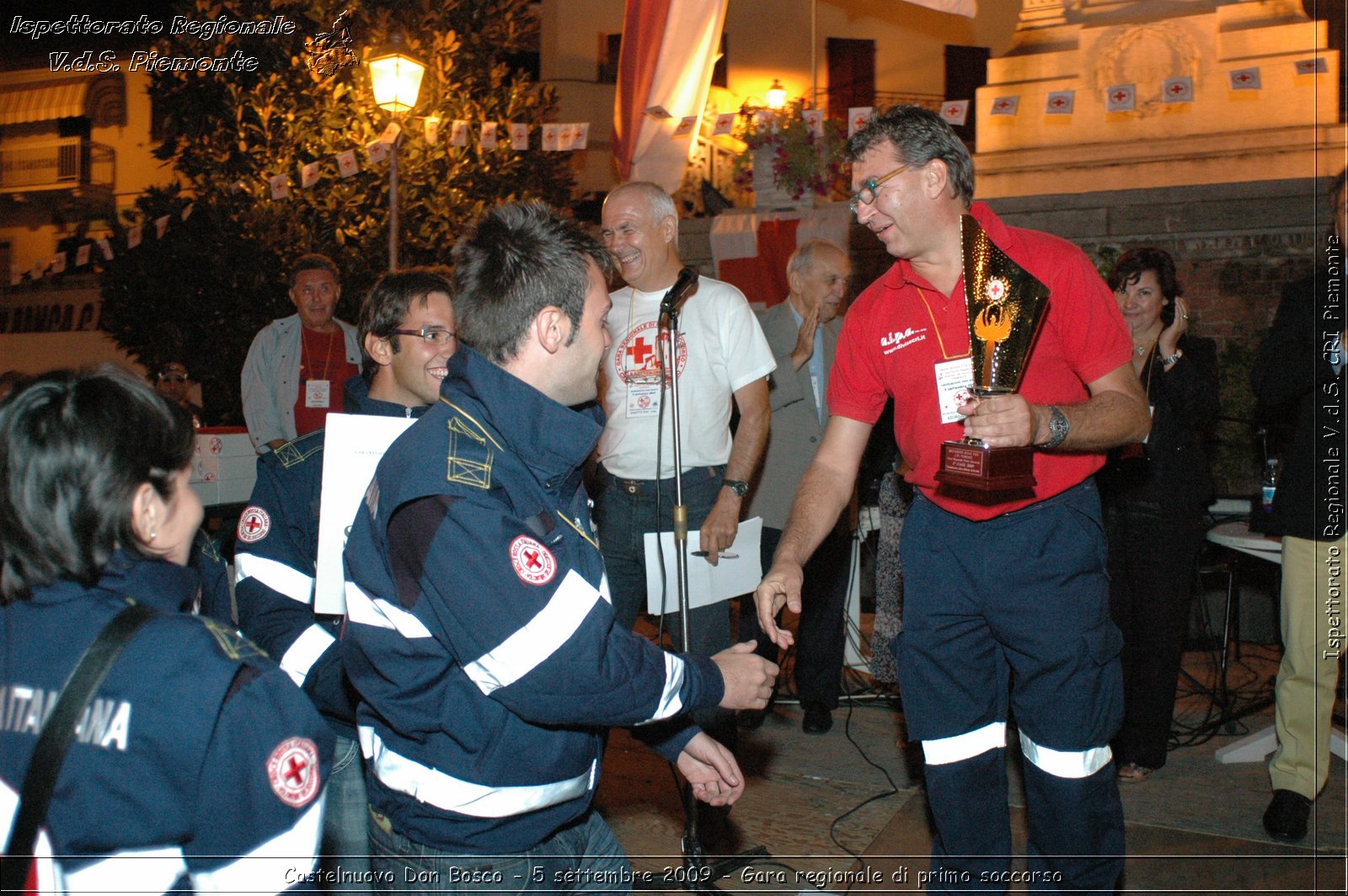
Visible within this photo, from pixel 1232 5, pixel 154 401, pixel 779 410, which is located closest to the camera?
pixel 154 401

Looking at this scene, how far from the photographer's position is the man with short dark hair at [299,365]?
684 cm

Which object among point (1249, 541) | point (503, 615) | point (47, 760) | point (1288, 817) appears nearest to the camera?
point (47, 760)

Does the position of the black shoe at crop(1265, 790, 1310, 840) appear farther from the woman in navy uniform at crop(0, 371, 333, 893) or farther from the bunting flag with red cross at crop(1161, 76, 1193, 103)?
the bunting flag with red cross at crop(1161, 76, 1193, 103)

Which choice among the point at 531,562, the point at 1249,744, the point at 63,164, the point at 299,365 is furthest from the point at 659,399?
the point at 63,164

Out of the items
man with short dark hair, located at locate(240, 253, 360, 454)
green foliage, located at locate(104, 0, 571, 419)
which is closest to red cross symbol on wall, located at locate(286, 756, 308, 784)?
man with short dark hair, located at locate(240, 253, 360, 454)

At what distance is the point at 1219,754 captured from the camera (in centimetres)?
461

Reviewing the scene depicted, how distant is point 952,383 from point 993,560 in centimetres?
49

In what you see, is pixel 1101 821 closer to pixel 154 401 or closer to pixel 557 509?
pixel 557 509

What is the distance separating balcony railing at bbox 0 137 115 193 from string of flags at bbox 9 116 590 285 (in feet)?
43.2

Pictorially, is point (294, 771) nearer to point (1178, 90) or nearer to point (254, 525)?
point (254, 525)

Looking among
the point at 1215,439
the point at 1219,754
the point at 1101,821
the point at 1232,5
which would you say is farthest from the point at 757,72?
the point at 1101,821

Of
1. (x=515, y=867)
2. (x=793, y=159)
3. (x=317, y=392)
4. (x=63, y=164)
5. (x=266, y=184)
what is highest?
(x=63, y=164)

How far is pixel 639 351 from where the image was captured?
4.02 metres

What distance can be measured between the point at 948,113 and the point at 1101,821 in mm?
7346
